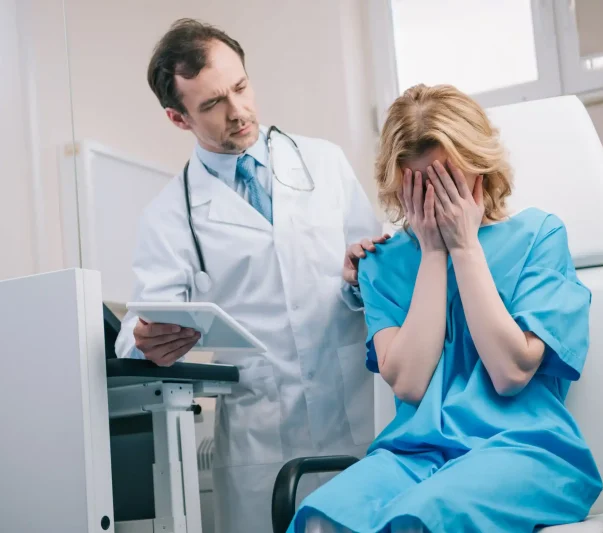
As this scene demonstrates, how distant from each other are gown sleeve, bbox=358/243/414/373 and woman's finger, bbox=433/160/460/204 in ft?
0.54

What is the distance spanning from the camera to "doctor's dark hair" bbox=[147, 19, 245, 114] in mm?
1578

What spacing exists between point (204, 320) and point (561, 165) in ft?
2.21

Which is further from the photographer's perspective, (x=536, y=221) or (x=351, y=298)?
(x=351, y=298)

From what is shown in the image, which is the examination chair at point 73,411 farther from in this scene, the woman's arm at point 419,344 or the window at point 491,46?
the window at point 491,46

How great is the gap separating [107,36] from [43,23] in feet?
0.99

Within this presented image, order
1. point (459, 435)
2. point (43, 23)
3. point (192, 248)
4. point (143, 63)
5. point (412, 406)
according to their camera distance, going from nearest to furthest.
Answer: point (459, 435), point (412, 406), point (192, 248), point (43, 23), point (143, 63)

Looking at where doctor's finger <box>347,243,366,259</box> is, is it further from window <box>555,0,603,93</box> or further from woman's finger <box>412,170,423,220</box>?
window <box>555,0,603,93</box>

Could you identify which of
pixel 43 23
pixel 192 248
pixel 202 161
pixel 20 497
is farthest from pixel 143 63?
pixel 20 497

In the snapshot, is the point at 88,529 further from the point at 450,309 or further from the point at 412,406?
the point at 450,309

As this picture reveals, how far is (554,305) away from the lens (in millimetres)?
1096

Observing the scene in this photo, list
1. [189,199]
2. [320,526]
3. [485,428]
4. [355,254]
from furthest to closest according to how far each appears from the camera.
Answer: [189,199] → [355,254] → [485,428] → [320,526]

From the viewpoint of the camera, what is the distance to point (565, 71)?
95.7 inches

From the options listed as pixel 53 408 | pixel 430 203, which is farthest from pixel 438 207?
pixel 53 408

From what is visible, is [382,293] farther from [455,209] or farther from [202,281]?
[202,281]
